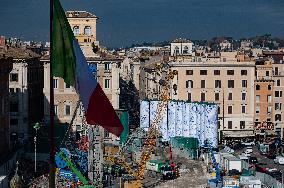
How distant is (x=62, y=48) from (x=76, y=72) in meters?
0.57

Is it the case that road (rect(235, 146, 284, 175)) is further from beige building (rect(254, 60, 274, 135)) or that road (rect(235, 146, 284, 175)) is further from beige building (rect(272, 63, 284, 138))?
beige building (rect(272, 63, 284, 138))

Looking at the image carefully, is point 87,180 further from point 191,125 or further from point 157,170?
point 191,125

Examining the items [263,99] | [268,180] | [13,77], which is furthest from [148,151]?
[263,99]

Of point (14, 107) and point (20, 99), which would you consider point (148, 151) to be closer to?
point (20, 99)

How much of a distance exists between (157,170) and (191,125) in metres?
13.3

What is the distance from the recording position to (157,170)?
49.9 m

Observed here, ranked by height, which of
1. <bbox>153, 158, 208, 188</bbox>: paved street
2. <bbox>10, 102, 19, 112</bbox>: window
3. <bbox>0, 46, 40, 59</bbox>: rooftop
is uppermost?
<bbox>0, 46, 40, 59</bbox>: rooftop

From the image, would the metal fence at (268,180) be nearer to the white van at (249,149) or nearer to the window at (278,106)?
the white van at (249,149)

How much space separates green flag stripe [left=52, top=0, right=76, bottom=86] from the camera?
11148 mm

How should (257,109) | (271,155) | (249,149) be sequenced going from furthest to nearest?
(257,109) → (249,149) → (271,155)

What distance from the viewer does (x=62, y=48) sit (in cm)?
1129

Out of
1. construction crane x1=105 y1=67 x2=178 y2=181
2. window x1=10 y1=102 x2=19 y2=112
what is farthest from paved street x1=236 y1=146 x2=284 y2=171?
window x1=10 y1=102 x2=19 y2=112

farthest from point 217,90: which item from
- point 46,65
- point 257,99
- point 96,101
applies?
point 96,101

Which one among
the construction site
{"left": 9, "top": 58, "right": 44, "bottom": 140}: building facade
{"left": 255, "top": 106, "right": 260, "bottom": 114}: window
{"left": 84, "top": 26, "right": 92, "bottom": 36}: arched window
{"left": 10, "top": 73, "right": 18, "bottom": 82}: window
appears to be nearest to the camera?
the construction site
